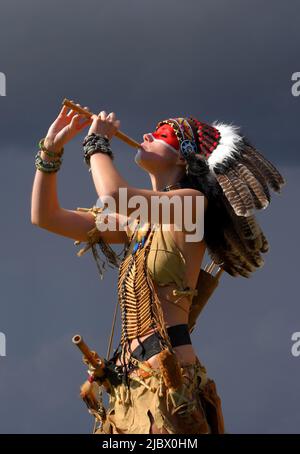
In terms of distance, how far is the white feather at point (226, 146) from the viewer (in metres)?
10.5

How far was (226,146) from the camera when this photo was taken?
1060 centimetres

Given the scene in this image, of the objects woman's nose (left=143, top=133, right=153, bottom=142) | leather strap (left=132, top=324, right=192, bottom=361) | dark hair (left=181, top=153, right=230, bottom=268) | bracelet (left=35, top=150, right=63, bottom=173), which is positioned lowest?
leather strap (left=132, top=324, right=192, bottom=361)

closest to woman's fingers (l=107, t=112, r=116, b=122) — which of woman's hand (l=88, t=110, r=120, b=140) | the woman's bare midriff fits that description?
woman's hand (l=88, t=110, r=120, b=140)

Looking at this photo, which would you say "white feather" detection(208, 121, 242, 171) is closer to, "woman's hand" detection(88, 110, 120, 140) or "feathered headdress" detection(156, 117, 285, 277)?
"feathered headdress" detection(156, 117, 285, 277)

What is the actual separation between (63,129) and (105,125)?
51 centimetres

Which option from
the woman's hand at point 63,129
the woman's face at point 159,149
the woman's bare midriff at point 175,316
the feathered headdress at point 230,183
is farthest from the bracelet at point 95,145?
the woman's bare midriff at point 175,316

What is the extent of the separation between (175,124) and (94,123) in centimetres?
102

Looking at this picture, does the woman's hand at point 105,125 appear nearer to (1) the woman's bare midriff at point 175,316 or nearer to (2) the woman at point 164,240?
(2) the woman at point 164,240

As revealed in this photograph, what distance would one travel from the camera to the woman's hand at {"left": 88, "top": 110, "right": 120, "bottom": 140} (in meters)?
9.94

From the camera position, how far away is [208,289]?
10.7 m

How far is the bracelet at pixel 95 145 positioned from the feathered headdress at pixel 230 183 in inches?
36.5

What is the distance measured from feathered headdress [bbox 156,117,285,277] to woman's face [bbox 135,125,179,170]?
67 millimetres

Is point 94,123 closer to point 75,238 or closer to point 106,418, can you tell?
point 75,238
